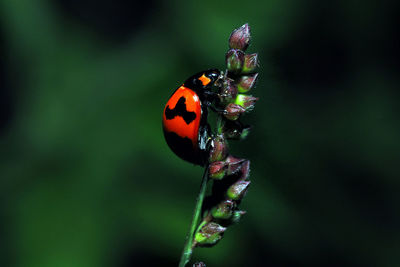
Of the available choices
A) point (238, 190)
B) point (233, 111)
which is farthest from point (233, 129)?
point (238, 190)

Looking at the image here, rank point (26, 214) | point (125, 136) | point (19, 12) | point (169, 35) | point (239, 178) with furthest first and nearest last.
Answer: point (19, 12)
point (169, 35)
point (125, 136)
point (26, 214)
point (239, 178)

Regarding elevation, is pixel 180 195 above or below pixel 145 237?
above

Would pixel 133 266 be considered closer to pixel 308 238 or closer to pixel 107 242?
pixel 107 242

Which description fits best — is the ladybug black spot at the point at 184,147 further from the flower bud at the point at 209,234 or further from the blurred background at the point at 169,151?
the blurred background at the point at 169,151

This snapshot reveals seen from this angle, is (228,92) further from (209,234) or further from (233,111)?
(209,234)

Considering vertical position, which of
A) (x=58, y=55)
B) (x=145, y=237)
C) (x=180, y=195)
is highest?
(x=58, y=55)

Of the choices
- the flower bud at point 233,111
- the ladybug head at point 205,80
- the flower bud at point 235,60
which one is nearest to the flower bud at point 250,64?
the flower bud at point 235,60

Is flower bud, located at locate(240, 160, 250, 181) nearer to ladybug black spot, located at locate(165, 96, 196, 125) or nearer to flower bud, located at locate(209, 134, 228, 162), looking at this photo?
flower bud, located at locate(209, 134, 228, 162)

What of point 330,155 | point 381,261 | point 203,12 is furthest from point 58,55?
point 381,261
